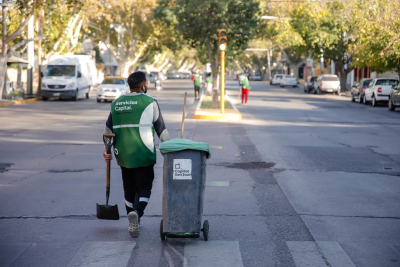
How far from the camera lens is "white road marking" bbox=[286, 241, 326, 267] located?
4.88 meters

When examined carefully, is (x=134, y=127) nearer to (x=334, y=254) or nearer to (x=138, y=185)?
(x=138, y=185)

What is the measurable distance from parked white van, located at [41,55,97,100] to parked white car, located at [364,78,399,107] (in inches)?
660

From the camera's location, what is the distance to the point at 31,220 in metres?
6.42

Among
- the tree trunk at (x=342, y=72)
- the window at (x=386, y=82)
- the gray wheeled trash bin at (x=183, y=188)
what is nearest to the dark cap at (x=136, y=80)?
the gray wheeled trash bin at (x=183, y=188)

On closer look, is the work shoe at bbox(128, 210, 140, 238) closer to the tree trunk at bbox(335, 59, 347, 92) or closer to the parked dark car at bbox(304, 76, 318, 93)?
the parked dark car at bbox(304, 76, 318, 93)

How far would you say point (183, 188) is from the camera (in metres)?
5.30

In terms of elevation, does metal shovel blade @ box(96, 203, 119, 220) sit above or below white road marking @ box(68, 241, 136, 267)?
above

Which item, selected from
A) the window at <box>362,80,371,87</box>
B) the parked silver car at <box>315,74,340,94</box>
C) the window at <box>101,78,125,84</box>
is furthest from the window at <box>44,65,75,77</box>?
the parked silver car at <box>315,74,340,94</box>

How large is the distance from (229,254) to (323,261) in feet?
2.74

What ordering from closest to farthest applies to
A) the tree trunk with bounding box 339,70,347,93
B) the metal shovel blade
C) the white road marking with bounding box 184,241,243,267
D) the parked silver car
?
the white road marking with bounding box 184,241,243,267 → the metal shovel blade → the parked silver car → the tree trunk with bounding box 339,70,347,93

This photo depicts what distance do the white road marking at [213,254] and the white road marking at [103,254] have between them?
0.55 meters

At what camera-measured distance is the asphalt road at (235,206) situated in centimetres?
513

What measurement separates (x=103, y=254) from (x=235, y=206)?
2374 mm

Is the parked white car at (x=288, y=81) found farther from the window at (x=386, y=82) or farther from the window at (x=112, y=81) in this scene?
the window at (x=112, y=81)
